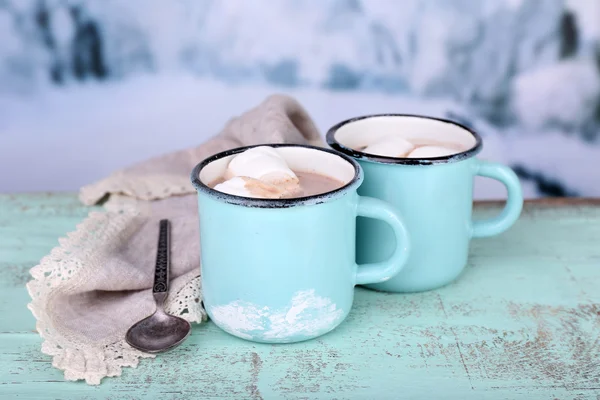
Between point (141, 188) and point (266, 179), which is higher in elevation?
point (266, 179)

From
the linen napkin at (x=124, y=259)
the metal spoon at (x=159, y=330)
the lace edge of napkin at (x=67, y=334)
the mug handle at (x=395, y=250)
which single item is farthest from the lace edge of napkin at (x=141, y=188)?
the mug handle at (x=395, y=250)

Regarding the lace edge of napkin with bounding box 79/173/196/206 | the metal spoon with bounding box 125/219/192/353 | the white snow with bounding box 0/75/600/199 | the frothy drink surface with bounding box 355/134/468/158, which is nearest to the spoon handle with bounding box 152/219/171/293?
the metal spoon with bounding box 125/219/192/353

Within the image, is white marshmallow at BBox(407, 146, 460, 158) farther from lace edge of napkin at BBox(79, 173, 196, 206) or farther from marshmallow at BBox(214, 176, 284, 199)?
lace edge of napkin at BBox(79, 173, 196, 206)

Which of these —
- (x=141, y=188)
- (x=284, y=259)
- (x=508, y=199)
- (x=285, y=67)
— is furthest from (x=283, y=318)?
(x=285, y=67)

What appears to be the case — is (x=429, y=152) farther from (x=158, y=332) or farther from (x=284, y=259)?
(x=158, y=332)

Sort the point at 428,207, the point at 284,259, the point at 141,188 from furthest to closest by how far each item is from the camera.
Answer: the point at 141,188
the point at 428,207
the point at 284,259

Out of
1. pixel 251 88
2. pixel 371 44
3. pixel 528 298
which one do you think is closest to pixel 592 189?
pixel 371 44
